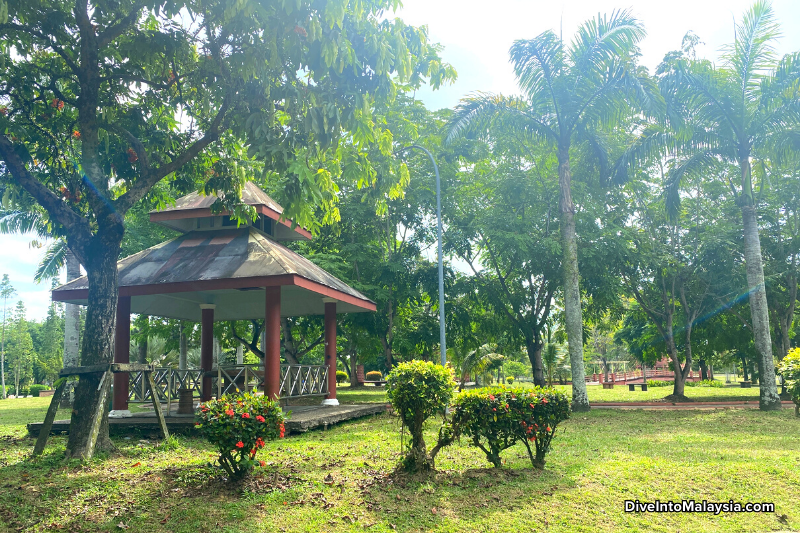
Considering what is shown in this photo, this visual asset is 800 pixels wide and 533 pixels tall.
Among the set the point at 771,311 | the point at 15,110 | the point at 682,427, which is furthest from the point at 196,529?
the point at 771,311

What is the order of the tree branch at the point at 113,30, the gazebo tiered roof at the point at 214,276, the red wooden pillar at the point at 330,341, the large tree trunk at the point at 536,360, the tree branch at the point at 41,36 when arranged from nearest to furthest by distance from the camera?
the tree branch at the point at 41,36, the tree branch at the point at 113,30, the gazebo tiered roof at the point at 214,276, the red wooden pillar at the point at 330,341, the large tree trunk at the point at 536,360

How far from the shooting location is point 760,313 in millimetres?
18375

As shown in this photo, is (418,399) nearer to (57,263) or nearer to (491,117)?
(491,117)

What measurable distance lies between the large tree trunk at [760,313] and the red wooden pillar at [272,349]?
15485mm

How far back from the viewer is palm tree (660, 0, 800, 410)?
703 inches

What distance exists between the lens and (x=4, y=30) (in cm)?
1015

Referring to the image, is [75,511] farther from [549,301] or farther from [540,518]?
[549,301]

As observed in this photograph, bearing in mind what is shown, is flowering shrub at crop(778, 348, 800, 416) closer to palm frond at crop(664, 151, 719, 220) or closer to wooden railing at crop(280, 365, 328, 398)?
palm frond at crop(664, 151, 719, 220)

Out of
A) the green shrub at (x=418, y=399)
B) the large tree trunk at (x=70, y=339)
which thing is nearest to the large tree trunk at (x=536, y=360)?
the green shrub at (x=418, y=399)

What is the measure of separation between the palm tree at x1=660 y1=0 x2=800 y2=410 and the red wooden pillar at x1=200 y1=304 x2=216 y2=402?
1666 cm

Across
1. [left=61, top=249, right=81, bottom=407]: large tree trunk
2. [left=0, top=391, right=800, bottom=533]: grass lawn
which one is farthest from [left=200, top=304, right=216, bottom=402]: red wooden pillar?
[left=61, top=249, right=81, bottom=407]: large tree trunk

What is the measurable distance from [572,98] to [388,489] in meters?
15.8

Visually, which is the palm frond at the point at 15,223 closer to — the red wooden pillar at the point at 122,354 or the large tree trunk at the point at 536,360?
the red wooden pillar at the point at 122,354

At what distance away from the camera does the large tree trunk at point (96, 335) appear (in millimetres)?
9133
